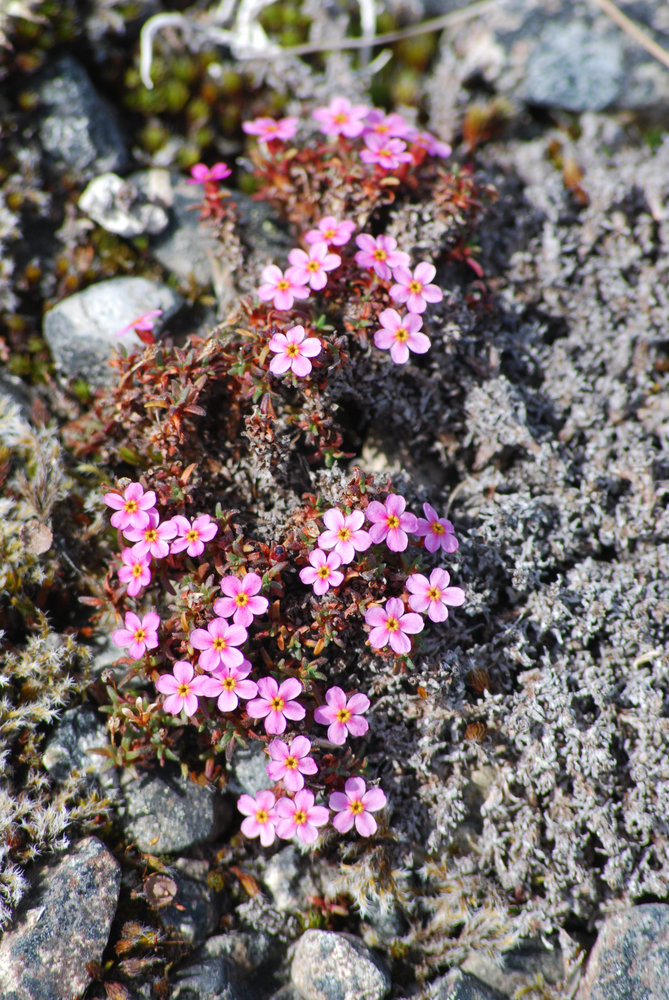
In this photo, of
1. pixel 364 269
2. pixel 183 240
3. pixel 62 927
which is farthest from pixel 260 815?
pixel 183 240

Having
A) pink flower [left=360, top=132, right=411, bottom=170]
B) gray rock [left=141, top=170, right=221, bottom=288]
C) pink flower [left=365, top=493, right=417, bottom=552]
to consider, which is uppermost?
pink flower [left=360, top=132, right=411, bottom=170]

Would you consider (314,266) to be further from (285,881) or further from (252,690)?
(285,881)

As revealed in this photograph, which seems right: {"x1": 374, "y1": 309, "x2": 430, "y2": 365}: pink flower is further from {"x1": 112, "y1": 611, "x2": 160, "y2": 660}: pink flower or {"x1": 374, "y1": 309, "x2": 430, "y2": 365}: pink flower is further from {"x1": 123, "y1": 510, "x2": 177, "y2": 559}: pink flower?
{"x1": 112, "y1": 611, "x2": 160, "y2": 660}: pink flower

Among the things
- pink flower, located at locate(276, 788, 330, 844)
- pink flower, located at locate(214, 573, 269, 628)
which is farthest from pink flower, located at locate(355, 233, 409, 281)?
pink flower, located at locate(276, 788, 330, 844)

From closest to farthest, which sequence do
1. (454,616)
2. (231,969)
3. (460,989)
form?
(460,989)
(231,969)
(454,616)

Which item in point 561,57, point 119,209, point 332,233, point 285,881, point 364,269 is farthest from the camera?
Result: point 561,57

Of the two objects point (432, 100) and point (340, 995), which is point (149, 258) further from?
point (340, 995)

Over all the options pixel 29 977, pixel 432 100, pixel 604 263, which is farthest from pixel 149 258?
pixel 29 977
